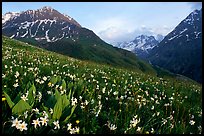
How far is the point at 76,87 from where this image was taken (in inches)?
258

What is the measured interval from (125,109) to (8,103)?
7.68ft

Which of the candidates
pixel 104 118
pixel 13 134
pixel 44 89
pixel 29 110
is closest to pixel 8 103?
pixel 29 110

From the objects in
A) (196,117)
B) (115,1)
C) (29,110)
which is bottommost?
(196,117)

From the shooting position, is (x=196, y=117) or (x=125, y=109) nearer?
(x=125, y=109)

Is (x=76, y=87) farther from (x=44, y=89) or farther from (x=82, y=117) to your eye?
(x=82, y=117)

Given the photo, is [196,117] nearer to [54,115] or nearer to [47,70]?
[54,115]

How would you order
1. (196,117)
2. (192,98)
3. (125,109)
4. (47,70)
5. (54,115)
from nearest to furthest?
(54,115)
(125,109)
(196,117)
(47,70)
(192,98)

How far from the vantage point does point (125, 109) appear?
5.80 metres

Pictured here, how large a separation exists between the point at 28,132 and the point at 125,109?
2360 millimetres

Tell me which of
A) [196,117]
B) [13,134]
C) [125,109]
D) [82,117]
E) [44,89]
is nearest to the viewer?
[13,134]

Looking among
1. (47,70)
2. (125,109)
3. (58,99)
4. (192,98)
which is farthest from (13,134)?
(192,98)

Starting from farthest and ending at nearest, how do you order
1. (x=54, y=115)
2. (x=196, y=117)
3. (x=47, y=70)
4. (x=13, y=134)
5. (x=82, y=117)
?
(x=47, y=70) < (x=196, y=117) < (x=82, y=117) < (x=54, y=115) < (x=13, y=134)

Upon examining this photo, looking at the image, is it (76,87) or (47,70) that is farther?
(47,70)

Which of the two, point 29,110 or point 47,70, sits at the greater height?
point 47,70
